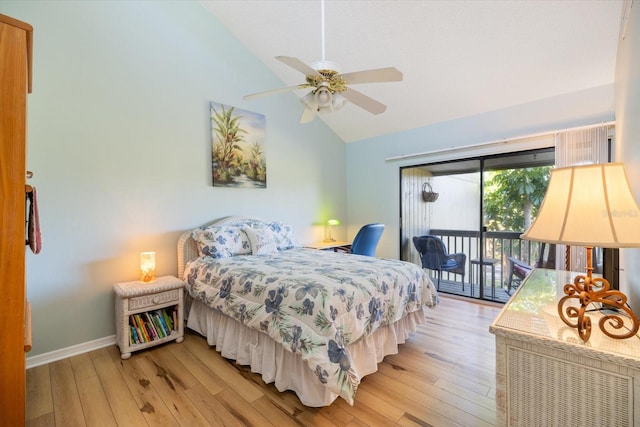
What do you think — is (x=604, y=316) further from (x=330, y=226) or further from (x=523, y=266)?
(x=330, y=226)

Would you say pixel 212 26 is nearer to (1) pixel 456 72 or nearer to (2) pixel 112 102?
(2) pixel 112 102

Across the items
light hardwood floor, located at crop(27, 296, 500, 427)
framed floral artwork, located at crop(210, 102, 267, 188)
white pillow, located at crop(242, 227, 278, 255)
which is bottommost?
light hardwood floor, located at crop(27, 296, 500, 427)

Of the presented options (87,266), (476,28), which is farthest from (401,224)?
(87,266)

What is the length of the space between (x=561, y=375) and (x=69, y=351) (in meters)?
3.35

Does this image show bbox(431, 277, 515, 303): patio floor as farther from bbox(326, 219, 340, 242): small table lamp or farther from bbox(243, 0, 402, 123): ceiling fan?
bbox(243, 0, 402, 123): ceiling fan

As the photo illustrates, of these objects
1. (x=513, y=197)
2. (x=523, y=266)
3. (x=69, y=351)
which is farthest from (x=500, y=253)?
(x=69, y=351)

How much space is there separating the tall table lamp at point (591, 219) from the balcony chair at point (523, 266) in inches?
109

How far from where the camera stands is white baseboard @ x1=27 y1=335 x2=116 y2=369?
2.25 meters

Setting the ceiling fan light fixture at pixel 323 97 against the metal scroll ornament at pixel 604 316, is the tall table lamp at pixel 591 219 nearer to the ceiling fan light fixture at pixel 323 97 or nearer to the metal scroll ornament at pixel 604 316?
the metal scroll ornament at pixel 604 316

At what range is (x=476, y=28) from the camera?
2637mm

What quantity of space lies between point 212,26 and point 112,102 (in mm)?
1534

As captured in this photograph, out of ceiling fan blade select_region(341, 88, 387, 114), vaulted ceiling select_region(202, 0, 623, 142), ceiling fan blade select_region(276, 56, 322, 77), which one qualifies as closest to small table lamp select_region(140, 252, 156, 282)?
ceiling fan blade select_region(276, 56, 322, 77)

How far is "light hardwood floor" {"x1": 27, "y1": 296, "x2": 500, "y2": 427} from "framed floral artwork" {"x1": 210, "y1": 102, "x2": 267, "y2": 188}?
1933 millimetres

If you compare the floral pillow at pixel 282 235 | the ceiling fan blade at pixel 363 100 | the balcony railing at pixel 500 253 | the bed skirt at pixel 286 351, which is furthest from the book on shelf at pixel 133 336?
the balcony railing at pixel 500 253
